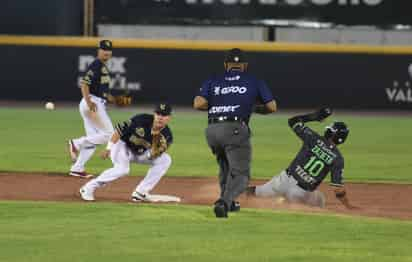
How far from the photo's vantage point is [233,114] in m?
12.1

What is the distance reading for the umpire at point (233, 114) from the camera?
1207 cm

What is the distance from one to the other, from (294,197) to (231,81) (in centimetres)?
200

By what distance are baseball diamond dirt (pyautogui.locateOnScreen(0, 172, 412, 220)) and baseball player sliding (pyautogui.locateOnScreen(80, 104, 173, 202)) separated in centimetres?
31

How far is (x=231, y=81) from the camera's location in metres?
12.2

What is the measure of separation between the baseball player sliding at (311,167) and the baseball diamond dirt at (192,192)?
0.52 feet

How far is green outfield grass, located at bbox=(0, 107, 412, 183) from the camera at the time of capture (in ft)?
58.5

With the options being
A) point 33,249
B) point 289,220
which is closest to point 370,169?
point 289,220

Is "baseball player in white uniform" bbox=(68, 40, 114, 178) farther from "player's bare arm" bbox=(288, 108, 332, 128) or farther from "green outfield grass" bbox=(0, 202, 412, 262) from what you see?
"player's bare arm" bbox=(288, 108, 332, 128)

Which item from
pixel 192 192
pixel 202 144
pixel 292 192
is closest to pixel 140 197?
pixel 192 192

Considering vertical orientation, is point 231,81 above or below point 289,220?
above

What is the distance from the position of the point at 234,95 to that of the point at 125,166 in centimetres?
202

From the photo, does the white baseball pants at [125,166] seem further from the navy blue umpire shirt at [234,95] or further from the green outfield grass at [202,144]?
the green outfield grass at [202,144]

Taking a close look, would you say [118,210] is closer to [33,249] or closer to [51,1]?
[33,249]

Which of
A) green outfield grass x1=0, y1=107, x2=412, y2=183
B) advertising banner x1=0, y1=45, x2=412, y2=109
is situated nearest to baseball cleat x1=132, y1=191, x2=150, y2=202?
green outfield grass x1=0, y1=107, x2=412, y2=183
